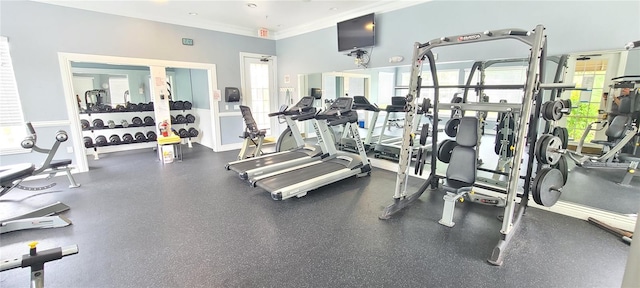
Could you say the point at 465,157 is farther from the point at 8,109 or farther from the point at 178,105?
the point at 8,109

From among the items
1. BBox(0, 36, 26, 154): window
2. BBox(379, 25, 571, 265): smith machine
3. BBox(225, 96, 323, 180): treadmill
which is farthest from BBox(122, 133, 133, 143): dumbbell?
BBox(379, 25, 571, 265): smith machine

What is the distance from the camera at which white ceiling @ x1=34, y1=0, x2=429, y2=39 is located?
4711 mm

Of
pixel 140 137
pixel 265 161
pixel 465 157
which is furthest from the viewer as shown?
pixel 140 137

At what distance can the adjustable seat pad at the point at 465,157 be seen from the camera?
3.08 m

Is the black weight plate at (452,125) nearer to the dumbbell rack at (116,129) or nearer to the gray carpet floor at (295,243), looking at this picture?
the gray carpet floor at (295,243)

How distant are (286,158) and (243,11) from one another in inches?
116

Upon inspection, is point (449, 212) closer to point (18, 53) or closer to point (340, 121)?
point (340, 121)

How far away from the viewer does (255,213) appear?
330 cm

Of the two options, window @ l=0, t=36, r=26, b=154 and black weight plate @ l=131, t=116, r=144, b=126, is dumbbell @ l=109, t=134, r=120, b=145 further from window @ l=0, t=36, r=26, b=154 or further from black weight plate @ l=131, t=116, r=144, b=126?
window @ l=0, t=36, r=26, b=154

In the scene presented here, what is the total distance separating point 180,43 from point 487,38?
18.8ft

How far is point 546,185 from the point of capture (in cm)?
258

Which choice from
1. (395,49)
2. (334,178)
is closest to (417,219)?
(334,178)

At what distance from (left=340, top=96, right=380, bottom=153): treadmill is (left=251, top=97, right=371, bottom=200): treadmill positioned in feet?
2.77

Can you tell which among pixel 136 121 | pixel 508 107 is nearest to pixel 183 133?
pixel 136 121
